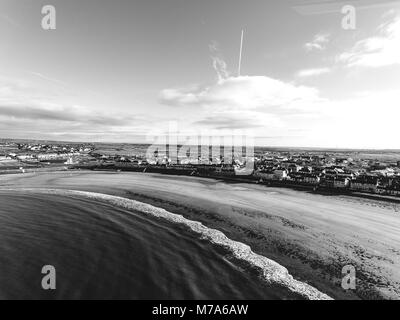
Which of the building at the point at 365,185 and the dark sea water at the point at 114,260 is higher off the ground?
the building at the point at 365,185

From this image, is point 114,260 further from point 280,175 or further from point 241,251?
point 280,175

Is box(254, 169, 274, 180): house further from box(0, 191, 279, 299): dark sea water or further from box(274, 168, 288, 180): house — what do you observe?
box(0, 191, 279, 299): dark sea water

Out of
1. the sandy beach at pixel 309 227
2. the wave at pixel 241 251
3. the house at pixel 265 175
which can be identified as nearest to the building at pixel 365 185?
the sandy beach at pixel 309 227

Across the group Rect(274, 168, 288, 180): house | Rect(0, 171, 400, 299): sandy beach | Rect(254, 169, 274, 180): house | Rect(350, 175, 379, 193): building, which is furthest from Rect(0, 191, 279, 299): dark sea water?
Rect(350, 175, 379, 193): building

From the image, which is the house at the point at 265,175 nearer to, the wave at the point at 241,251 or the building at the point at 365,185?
the building at the point at 365,185

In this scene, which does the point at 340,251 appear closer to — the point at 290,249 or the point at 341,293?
the point at 290,249

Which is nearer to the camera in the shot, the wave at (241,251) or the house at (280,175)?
the wave at (241,251)
